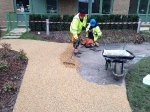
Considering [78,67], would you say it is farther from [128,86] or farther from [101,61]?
[128,86]

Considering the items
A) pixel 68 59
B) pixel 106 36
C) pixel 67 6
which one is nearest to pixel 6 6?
pixel 67 6

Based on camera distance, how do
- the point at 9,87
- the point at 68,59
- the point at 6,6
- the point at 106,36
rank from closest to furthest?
the point at 9,87, the point at 68,59, the point at 106,36, the point at 6,6

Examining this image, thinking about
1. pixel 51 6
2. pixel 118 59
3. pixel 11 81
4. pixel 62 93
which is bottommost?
pixel 62 93

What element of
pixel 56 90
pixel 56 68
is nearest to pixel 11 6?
pixel 56 68

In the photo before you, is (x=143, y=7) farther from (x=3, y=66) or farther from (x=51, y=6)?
(x=3, y=66)

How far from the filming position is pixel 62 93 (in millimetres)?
4605

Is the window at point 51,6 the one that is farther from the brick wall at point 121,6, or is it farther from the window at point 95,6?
the brick wall at point 121,6

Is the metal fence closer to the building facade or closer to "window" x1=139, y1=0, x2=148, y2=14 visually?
the building facade

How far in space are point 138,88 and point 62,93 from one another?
7.07ft

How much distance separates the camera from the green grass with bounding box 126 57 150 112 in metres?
4.23

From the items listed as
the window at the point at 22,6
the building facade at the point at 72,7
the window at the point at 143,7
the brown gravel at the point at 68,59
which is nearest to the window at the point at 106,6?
the building facade at the point at 72,7

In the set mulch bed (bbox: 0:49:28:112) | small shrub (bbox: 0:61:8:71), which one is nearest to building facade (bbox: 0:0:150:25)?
mulch bed (bbox: 0:49:28:112)

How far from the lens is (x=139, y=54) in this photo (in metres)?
7.98

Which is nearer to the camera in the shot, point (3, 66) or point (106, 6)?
point (3, 66)
